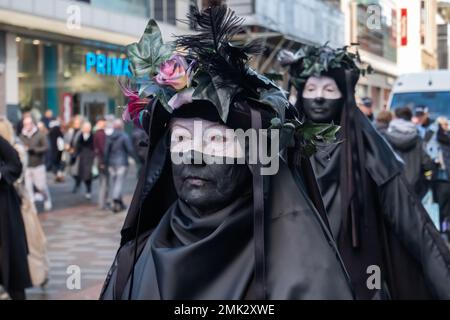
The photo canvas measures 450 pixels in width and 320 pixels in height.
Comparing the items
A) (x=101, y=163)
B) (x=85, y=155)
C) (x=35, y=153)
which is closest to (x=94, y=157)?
(x=85, y=155)

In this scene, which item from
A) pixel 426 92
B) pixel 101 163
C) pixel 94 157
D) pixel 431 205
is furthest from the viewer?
pixel 94 157

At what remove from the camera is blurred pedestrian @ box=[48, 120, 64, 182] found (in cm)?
1673

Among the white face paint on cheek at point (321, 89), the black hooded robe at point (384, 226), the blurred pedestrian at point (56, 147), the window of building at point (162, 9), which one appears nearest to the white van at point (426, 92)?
the blurred pedestrian at point (56, 147)

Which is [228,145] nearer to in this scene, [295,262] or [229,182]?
[229,182]

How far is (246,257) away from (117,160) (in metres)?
10.8

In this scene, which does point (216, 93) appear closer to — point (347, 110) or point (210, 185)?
point (210, 185)

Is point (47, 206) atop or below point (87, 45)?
below

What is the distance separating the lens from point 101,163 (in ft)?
42.7

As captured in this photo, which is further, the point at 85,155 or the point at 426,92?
the point at 85,155

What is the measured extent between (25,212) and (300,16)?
21.5m

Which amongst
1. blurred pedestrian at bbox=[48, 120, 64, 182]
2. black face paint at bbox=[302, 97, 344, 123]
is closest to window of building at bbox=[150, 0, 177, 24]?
blurred pedestrian at bbox=[48, 120, 64, 182]

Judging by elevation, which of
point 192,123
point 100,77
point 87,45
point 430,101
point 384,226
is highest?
point 87,45

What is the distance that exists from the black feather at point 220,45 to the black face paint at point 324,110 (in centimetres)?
245
